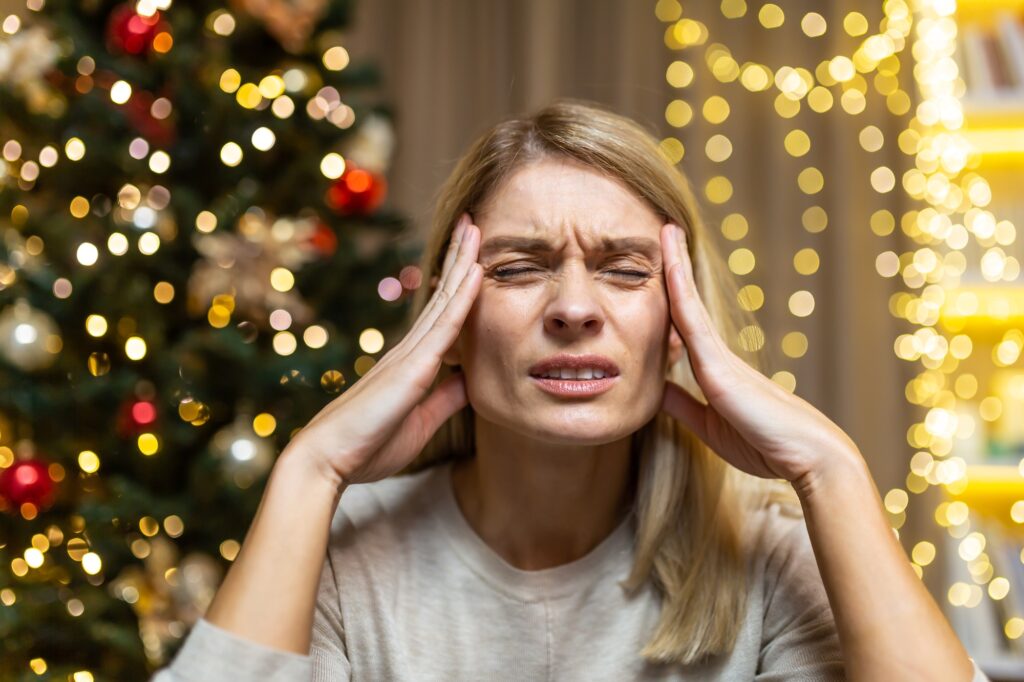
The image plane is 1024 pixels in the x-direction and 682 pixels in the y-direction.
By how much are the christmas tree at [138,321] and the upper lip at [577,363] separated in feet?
3.43

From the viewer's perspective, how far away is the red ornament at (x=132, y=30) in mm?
2096

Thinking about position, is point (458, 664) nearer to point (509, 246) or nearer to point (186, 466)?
point (509, 246)

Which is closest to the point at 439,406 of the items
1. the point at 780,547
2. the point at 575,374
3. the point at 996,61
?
the point at 575,374

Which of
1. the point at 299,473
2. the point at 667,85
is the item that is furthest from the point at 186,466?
the point at 667,85

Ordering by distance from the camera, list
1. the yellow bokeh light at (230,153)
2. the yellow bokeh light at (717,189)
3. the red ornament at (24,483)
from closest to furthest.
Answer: the red ornament at (24,483)
the yellow bokeh light at (230,153)
the yellow bokeh light at (717,189)

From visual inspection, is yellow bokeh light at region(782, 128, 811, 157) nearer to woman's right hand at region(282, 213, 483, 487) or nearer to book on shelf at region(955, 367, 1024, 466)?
book on shelf at region(955, 367, 1024, 466)

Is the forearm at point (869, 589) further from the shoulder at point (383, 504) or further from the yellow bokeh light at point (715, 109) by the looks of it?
the yellow bokeh light at point (715, 109)

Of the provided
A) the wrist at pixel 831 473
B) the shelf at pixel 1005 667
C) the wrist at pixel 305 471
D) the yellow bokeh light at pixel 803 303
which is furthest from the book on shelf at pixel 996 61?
the wrist at pixel 305 471

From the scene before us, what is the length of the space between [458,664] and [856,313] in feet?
6.39

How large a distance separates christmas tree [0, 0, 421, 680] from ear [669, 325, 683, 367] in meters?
0.99

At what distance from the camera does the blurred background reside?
206 cm

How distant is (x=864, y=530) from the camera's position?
1.11 m

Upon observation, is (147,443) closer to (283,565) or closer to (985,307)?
(283,565)

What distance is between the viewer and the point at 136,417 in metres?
2.02
